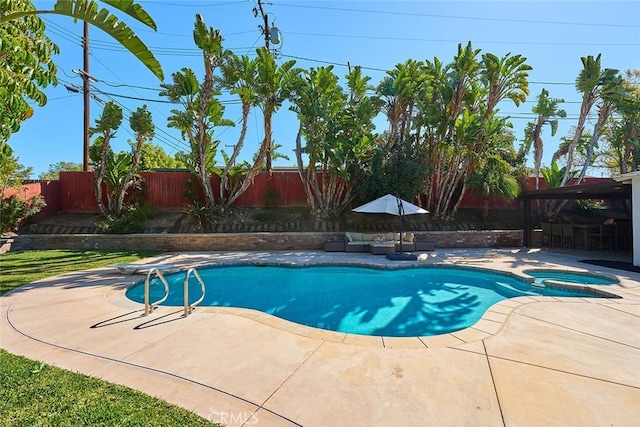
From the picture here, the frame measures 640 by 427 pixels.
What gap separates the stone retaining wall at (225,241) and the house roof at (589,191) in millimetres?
2086

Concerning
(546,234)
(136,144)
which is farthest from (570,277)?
(136,144)

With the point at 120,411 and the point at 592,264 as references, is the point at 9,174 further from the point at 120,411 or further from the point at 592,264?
the point at 592,264

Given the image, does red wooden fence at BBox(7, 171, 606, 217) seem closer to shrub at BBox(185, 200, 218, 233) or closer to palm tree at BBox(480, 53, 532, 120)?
shrub at BBox(185, 200, 218, 233)

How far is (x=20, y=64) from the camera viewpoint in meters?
3.02

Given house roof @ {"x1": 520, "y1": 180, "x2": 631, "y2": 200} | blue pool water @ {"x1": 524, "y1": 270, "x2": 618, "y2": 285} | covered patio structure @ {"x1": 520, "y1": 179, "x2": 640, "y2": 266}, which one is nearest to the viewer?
blue pool water @ {"x1": 524, "y1": 270, "x2": 618, "y2": 285}

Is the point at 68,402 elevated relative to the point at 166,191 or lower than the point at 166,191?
lower

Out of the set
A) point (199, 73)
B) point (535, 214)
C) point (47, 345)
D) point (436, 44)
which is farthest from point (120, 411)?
point (436, 44)

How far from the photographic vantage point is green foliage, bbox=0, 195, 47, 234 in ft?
40.7

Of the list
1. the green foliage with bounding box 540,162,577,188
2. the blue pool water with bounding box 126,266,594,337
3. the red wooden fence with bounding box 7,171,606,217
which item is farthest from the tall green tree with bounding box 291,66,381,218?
the green foliage with bounding box 540,162,577,188

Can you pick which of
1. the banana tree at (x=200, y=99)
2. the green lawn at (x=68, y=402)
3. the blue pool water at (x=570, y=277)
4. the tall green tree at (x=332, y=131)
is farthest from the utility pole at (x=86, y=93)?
the blue pool water at (x=570, y=277)

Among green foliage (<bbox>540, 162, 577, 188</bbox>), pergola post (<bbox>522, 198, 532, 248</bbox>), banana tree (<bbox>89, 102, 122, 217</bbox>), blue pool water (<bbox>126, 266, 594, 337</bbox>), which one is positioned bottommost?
blue pool water (<bbox>126, 266, 594, 337</bbox>)

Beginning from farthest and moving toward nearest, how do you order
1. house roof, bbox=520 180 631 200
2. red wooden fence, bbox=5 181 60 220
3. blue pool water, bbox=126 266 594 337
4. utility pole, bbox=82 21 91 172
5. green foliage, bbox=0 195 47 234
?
utility pole, bbox=82 21 91 172
red wooden fence, bbox=5 181 60 220
green foliage, bbox=0 195 47 234
house roof, bbox=520 180 631 200
blue pool water, bbox=126 266 594 337

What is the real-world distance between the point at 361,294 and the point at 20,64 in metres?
6.85

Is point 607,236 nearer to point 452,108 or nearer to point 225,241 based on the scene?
point 452,108
